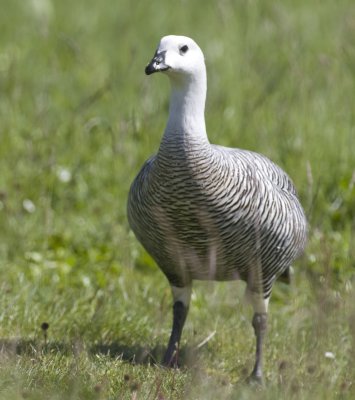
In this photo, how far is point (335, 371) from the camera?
16.5ft

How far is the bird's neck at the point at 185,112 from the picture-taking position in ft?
16.0

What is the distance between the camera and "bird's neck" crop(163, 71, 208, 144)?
4.87 m

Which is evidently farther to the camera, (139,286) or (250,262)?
(139,286)

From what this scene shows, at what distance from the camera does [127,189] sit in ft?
24.5

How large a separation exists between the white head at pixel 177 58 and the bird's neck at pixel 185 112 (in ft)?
0.16

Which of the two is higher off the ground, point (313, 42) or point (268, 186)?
point (313, 42)

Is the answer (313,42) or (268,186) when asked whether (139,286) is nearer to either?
(268,186)

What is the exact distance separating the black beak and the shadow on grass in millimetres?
1296

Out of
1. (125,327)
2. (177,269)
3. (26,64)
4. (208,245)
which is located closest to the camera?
(208,245)

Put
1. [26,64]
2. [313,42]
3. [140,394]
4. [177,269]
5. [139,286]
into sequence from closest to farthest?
[140,394] < [177,269] < [139,286] < [26,64] < [313,42]

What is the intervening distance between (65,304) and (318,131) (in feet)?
10.1

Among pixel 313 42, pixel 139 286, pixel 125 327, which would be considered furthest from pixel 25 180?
pixel 313 42

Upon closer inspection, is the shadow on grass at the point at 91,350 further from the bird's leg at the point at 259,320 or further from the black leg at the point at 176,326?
the bird's leg at the point at 259,320

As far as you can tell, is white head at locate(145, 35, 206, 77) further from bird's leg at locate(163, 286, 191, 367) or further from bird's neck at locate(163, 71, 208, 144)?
bird's leg at locate(163, 286, 191, 367)
